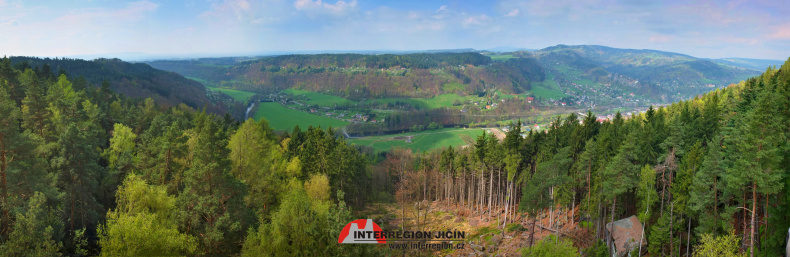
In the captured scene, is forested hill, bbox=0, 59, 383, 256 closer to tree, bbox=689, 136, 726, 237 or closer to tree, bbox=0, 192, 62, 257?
tree, bbox=0, 192, 62, 257

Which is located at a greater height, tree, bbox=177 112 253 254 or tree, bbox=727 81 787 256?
tree, bbox=727 81 787 256

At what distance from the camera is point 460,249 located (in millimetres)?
36469

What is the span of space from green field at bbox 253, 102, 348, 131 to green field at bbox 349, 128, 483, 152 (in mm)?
22411

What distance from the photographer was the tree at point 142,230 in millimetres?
17641

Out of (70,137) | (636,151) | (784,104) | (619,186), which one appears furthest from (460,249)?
(70,137)

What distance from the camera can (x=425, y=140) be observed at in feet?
417

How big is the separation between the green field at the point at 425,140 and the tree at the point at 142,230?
3430 inches

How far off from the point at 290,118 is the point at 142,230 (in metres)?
131

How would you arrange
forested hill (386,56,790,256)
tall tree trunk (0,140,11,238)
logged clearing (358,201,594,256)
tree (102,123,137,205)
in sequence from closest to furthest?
tall tree trunk (0,140,11,238) < forested hill (386,56,790,256) < tree (102,123,137,205) < logged clearing (358,201,594,256)

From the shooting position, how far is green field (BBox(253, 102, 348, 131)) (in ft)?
442

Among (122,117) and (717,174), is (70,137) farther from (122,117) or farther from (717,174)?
A: (717,174)

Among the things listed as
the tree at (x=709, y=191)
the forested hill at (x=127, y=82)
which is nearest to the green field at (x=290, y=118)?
the forested hill at (x=127, y=82)

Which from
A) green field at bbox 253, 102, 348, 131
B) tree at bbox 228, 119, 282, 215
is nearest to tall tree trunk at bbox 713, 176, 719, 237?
tree at bbox 228, 119, 282, 215

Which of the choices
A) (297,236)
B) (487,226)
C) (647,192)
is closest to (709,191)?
(647,192)
